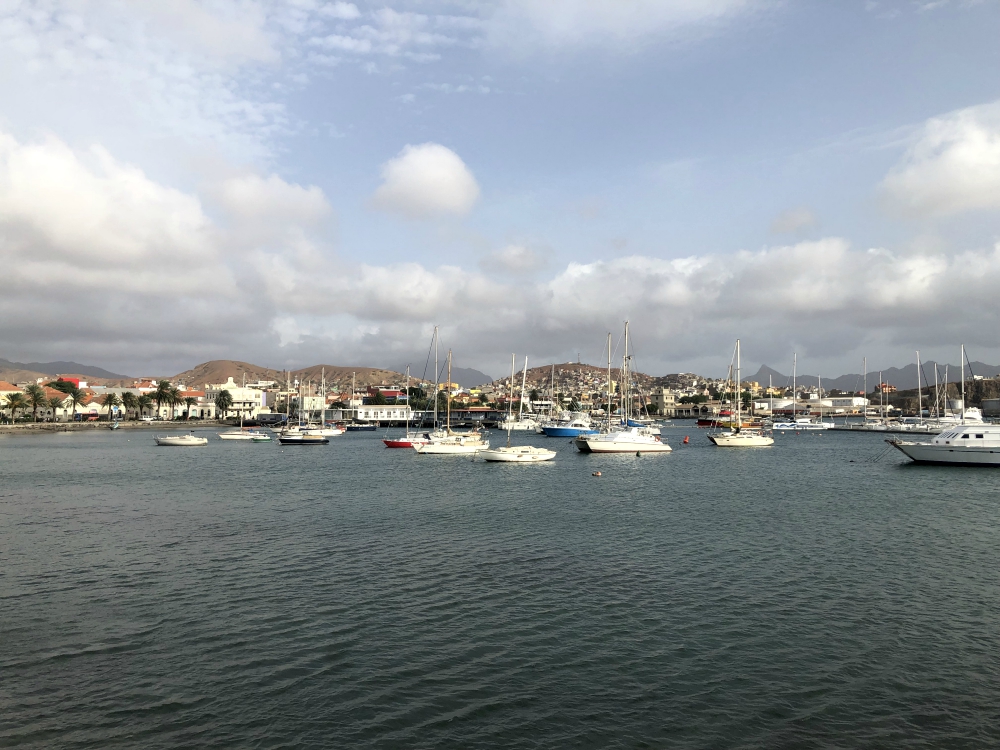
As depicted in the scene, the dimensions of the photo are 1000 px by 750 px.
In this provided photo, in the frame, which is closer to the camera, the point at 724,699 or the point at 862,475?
the point at 724,699

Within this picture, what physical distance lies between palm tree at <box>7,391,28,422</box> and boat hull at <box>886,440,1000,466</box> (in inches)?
6807

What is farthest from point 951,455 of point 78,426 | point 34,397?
point 34,397

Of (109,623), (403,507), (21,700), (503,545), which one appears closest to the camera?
(21,700)

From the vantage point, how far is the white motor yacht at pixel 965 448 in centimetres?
5944

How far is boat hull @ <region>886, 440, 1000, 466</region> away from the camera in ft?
195

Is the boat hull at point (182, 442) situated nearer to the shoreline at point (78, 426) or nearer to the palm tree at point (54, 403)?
the shoreline at point (78, 426)

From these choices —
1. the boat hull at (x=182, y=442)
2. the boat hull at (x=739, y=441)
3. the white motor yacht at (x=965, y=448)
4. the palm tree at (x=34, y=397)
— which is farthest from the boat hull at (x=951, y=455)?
the palm tree at (x=34, y=397)

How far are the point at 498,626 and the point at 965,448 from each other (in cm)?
5929

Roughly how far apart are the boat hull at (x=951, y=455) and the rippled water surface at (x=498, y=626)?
26.8 metres

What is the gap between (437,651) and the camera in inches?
626

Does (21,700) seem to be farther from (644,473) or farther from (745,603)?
(644,473)

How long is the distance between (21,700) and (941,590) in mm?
23825

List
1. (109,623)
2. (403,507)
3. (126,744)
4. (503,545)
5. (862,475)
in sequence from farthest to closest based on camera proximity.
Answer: (862,475)
(403,507)
(503,545)
(109,623)
(126,744)

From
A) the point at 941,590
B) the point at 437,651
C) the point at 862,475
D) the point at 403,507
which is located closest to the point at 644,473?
the point at 862,475
